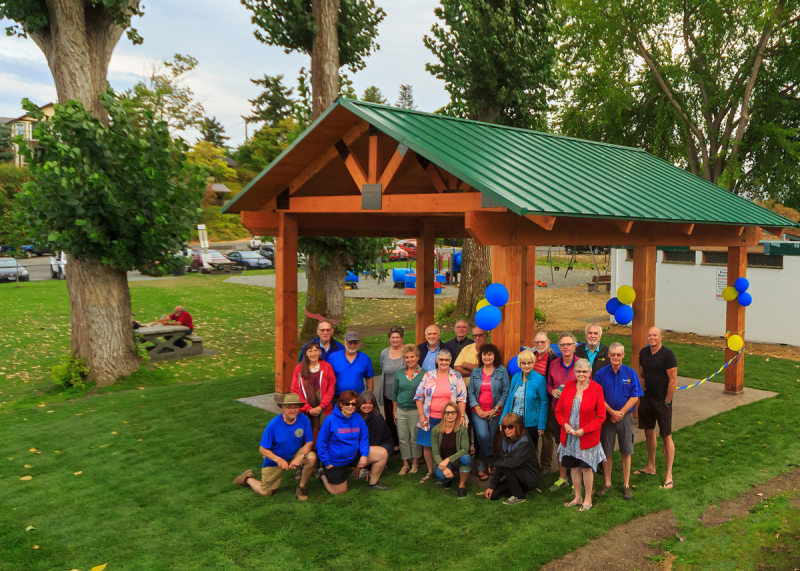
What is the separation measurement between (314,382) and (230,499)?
57.1 inches

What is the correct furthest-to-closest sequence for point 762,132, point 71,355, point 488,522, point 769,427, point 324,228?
point 762,132 → point 71,355 → point 324,228 → point 769,427 → point 488,522

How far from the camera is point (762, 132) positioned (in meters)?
25.1

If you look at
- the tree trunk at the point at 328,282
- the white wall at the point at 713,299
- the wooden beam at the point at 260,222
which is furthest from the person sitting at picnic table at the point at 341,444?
Result: the white wall at the point at 713,299

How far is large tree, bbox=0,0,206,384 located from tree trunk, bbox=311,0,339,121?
143 inches

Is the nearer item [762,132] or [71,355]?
[71,355]

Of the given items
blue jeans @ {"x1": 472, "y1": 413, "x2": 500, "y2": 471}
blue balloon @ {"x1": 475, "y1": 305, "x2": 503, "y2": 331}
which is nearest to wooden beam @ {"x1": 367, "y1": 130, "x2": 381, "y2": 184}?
blue balloon @ {"x1": 475, "y1": 305, "x2": 503, "y2": 331}

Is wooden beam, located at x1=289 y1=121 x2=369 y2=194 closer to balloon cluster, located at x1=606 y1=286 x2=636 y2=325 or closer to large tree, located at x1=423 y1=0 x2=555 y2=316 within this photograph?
balloon cluster, located at x1=606 y1=286 x2=636 y2=325

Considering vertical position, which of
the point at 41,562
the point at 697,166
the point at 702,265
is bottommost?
the point at 41,562

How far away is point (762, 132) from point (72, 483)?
88.6ft

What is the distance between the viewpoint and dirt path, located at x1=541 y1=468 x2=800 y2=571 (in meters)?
5.04

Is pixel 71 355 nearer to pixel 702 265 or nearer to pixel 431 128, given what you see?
pixel 431 128

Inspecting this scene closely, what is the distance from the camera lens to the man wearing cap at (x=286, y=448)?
245 inches

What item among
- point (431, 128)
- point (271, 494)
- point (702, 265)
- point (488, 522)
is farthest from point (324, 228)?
point (702, 265)

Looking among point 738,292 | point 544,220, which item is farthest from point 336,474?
point 738,292
